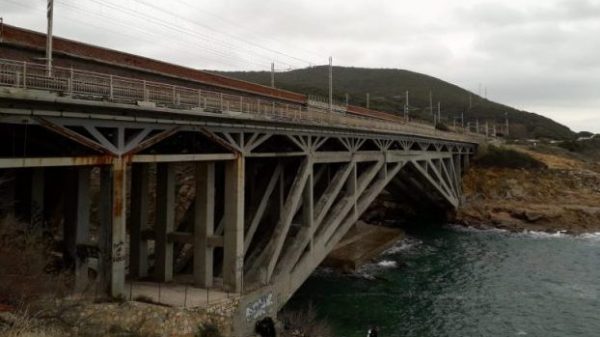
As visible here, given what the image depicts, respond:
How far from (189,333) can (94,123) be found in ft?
21.2

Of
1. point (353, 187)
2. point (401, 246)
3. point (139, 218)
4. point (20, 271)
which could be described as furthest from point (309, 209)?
point (401, 246)

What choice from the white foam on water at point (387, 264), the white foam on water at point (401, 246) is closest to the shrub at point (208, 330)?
the white foam on water at point (387, 264)

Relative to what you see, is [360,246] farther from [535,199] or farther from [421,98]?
[421,98]

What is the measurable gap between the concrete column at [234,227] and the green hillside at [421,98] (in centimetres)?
10370

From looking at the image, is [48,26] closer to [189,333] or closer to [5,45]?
[5,45]

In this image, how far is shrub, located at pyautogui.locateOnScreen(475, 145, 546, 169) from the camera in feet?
209

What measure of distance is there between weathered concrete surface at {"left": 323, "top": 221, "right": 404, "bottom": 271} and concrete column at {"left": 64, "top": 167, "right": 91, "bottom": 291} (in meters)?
20.7

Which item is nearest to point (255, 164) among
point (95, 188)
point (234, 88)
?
point (234, 88)

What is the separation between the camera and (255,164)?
23859 mm

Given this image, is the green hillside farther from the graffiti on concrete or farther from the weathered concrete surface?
the graffiti on concrete

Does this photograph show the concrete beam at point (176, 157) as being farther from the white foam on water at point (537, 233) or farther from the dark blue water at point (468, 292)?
the white foam on water at point (537, 233)

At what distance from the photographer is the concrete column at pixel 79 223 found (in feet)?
47.8

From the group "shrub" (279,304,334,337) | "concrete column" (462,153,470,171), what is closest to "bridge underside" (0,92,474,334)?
"shrub" (279,304,334,337)

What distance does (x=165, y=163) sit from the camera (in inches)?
708
